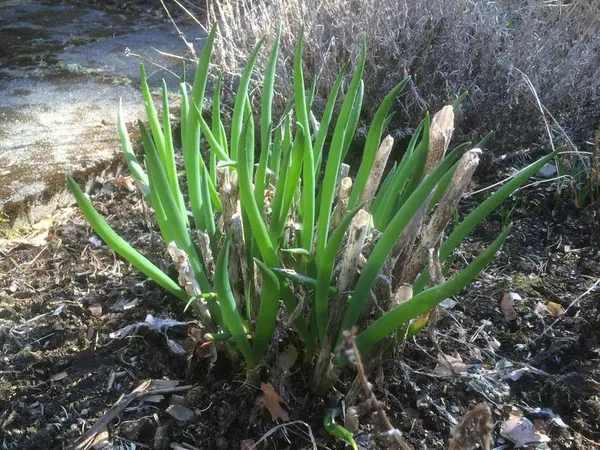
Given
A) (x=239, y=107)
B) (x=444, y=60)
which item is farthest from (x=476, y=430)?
(x=444, y=60)

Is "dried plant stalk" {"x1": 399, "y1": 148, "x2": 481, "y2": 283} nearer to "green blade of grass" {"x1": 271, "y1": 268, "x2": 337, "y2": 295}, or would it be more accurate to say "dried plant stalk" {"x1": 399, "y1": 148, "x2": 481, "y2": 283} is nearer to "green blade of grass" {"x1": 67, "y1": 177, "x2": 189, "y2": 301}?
"green blade of grass" {"x1": 271, "y1": 268, "x2": 337, "y2": 295}

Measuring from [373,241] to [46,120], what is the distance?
1.65 meters

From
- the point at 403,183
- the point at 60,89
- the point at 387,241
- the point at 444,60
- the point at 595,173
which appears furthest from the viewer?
the point at 60,89

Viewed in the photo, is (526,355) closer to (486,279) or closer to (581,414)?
(581,414)

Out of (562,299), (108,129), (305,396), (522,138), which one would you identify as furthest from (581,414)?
(108,129)

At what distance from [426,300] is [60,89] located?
2132 mm

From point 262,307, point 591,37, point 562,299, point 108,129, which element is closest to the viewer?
point 262,307

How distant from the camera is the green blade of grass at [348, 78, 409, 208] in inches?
38.9

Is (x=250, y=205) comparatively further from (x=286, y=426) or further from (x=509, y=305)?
(x=509, y=305)

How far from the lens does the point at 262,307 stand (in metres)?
1.04

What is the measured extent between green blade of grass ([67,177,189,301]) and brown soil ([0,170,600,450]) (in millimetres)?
215

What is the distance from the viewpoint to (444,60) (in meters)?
2.24

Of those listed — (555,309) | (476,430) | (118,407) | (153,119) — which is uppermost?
(153,119)

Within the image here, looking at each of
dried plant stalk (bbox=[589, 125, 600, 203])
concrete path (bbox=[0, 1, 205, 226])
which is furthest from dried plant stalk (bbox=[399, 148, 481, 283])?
concrete path (bbox=[0, 1, 205, 226])
